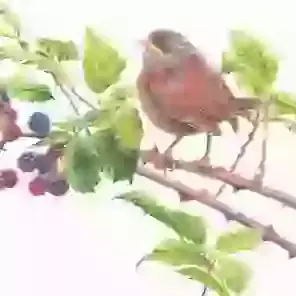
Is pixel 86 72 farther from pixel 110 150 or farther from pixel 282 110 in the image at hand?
pixel 282 110

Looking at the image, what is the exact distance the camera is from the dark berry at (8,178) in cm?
79

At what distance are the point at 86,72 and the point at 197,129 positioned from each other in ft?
0.46

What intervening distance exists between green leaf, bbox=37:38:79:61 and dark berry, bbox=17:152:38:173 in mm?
115

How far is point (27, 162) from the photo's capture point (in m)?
0.79

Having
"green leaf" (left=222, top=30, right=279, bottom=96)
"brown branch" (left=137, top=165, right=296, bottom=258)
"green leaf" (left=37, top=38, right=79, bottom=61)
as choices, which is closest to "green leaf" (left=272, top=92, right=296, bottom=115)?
"green leaf" (left=222, top=30, right=279, bottom=96)

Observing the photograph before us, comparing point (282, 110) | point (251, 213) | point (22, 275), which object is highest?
point (282, 110)

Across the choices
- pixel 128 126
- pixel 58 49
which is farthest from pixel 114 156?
pixel 58 49

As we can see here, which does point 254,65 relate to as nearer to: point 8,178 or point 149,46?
point 149,46

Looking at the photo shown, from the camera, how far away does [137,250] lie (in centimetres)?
77

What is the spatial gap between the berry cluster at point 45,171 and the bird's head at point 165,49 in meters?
0.15

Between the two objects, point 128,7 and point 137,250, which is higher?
point 128,7

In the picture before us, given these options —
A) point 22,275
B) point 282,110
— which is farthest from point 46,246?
point 282,110

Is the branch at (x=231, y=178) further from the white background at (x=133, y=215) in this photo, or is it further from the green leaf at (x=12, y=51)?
the green leaf at (x=12, y=51)

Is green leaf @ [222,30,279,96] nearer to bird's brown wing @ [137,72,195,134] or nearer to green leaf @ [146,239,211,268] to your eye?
bird's brown wing @ [137,72,195,134]
